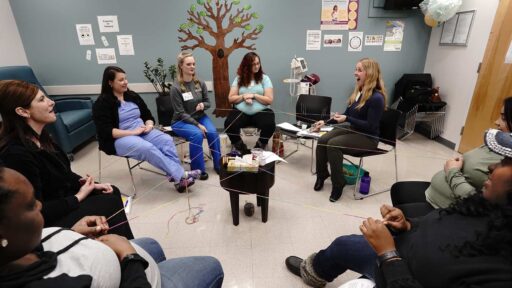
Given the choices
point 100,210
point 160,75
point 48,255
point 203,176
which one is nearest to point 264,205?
point 203,176

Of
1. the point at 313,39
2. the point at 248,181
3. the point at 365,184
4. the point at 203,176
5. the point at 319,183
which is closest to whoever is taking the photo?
the point at 248,181

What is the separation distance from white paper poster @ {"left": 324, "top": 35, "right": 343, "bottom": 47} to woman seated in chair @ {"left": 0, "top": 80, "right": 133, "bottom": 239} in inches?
138

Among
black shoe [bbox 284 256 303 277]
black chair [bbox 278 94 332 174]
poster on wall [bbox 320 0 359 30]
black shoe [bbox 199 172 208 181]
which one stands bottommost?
black shoe [bbox 199 172 208 181]

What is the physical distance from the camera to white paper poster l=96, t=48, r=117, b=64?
3895 millimetres

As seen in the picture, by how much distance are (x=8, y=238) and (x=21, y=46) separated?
14.6ft

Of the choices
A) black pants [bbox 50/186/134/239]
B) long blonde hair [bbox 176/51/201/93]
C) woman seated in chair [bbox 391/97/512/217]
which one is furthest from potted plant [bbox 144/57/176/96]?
woman seated in chair [bbox 391/97/512/217]

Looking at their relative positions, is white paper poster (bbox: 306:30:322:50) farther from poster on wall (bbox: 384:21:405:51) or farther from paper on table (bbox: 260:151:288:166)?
paper on table (bbox: 260:151:288:166)

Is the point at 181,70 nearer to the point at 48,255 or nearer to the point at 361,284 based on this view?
the point at 48,255

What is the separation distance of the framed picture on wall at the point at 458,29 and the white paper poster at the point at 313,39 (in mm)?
1660

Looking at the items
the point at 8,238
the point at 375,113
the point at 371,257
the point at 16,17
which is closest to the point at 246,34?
the point at 375,113

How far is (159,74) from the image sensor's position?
394cm

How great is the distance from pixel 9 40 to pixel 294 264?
4544 millimetres

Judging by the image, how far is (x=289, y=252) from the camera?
1.90 m

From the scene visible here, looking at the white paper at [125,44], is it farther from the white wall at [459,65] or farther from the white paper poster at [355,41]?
the white wall at [459,65]
